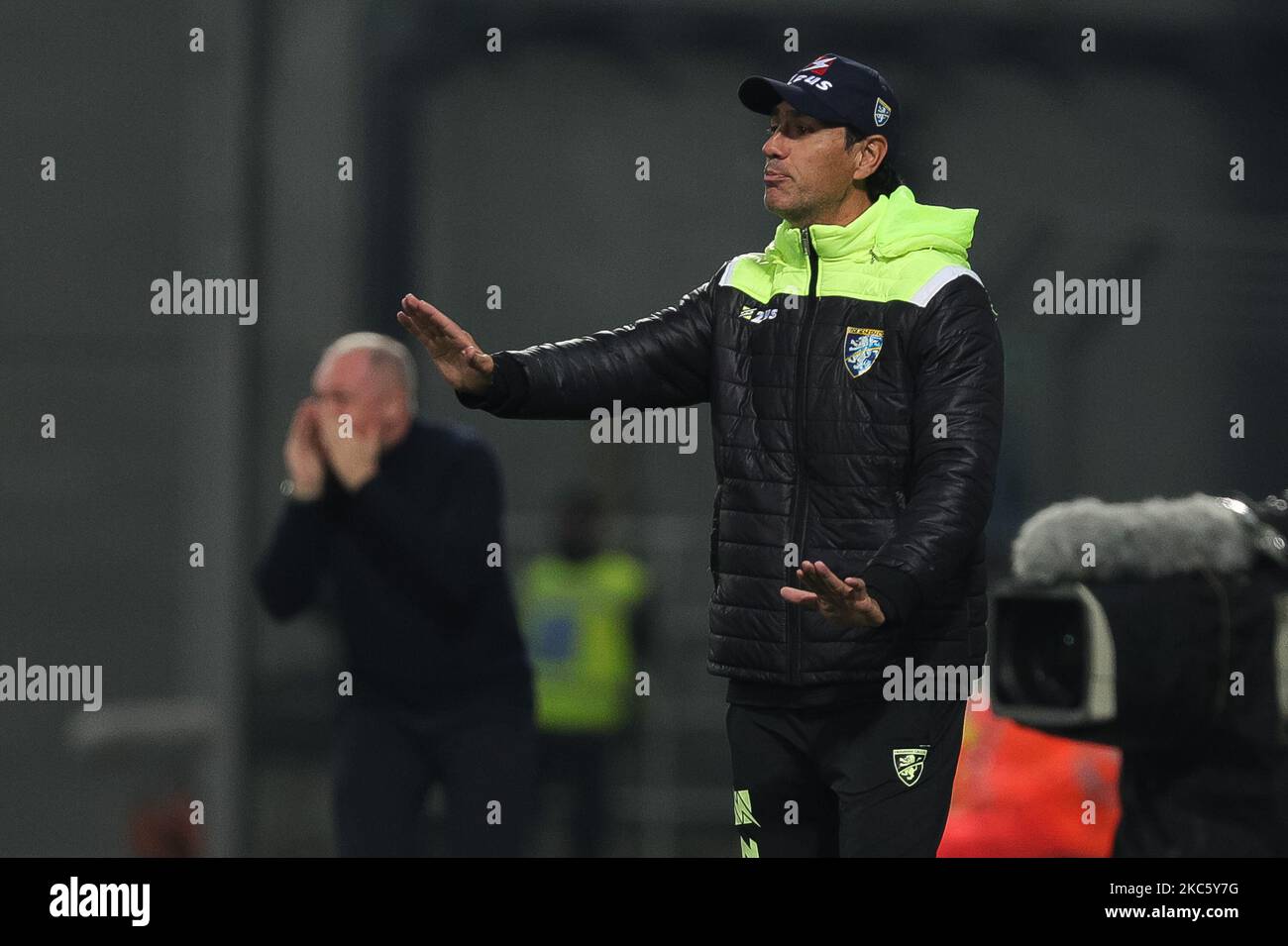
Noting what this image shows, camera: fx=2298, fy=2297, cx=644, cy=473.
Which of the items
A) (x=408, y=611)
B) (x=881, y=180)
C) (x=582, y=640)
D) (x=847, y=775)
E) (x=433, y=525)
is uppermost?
(x=881, y=180)

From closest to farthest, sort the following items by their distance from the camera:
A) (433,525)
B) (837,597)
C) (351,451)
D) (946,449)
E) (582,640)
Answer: (837,597) < (946,449) < (433,525) < (351,451) < (582,640)

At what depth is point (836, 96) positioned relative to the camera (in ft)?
11.8

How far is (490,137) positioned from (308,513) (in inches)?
149

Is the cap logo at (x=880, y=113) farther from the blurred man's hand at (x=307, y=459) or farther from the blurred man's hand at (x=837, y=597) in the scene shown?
the blurred man's hand at (x=307, y=459)

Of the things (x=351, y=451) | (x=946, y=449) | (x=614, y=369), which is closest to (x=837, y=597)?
(x=946, y=449)

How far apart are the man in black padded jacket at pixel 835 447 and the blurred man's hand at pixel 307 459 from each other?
5.36 feet

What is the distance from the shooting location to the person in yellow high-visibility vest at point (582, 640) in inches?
314

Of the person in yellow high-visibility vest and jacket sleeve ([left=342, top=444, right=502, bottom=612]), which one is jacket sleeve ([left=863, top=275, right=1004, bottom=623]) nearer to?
jacket sleeve ([left=342, top=444, right=502, bottom=612])

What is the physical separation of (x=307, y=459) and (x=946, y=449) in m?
2.17

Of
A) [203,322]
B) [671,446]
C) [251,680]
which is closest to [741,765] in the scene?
[251,680]

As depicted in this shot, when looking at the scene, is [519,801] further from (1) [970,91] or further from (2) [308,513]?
(1) [970,91]

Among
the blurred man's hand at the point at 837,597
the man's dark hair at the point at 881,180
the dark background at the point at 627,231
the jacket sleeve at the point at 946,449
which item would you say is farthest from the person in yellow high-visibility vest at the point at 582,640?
the blurred man's hand at the point at 837,597

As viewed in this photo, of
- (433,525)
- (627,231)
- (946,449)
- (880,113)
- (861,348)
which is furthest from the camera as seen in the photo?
(627,231)

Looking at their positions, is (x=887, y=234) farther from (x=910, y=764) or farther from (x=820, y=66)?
(x=910, y=764)
